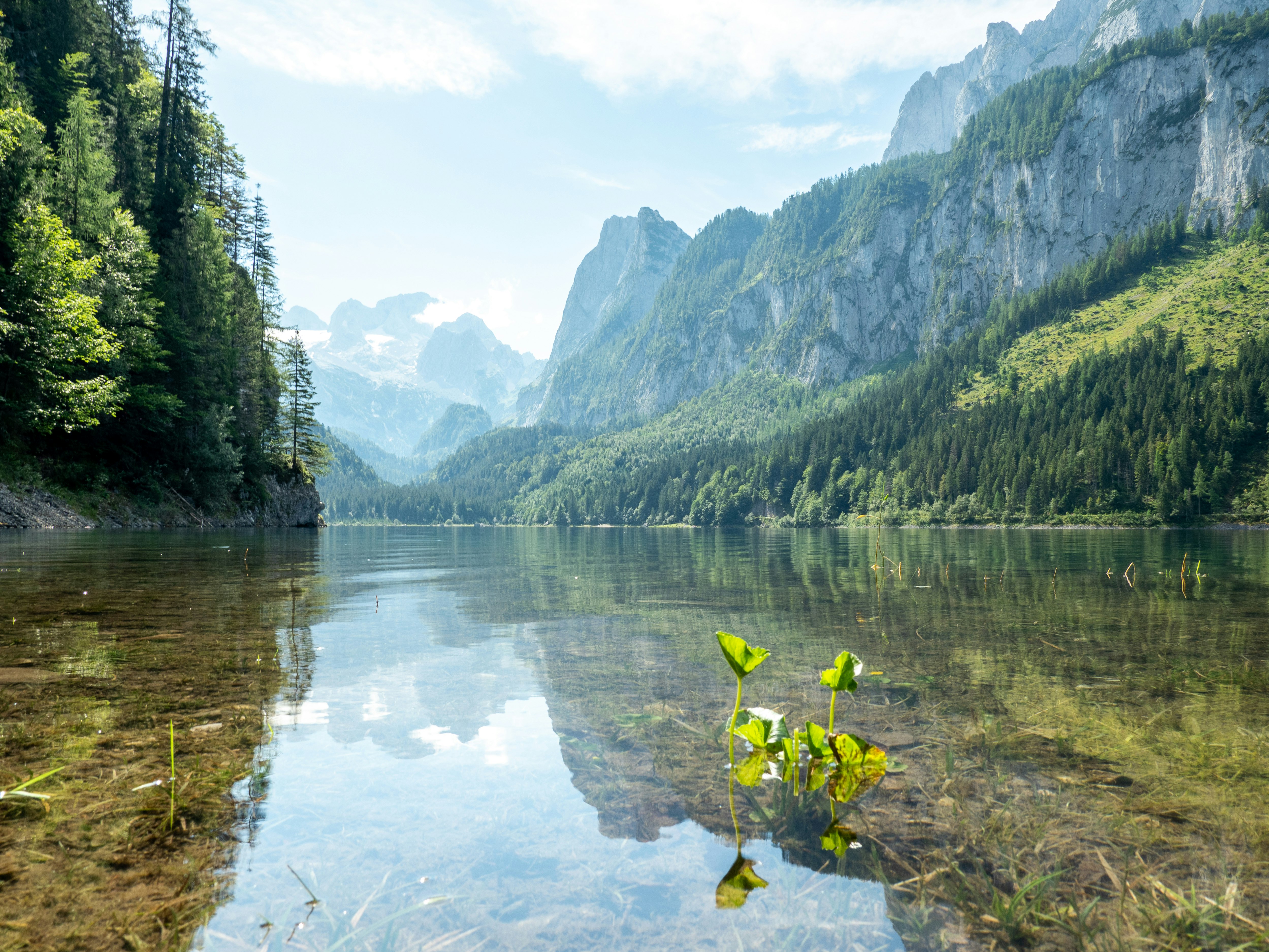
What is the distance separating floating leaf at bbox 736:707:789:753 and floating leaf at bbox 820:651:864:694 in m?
0.48

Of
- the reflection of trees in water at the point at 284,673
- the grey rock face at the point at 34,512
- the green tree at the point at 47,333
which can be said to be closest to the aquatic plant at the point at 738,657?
the reflection of trees in water at the point at 284,673

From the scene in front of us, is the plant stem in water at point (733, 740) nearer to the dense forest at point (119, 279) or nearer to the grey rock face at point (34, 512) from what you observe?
the dense forest at point (119, 279)

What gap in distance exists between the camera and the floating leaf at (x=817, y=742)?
4.27 metres

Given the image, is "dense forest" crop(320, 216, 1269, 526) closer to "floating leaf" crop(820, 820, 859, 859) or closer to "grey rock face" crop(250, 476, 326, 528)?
"grey rock face" crop(250, 476, 326, 528)

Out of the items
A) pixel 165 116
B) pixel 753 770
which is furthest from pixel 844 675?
pixel 165 116

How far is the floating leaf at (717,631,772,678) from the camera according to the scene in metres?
4.38

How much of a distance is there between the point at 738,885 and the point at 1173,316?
200 m

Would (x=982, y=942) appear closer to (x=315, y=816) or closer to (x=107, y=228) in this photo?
(x=315, y=816)

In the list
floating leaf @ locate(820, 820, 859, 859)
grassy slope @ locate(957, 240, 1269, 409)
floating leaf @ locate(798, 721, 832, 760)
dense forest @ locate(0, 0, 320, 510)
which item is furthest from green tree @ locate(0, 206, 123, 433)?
grassy slope @ locate(957, 240, 1269, 409)

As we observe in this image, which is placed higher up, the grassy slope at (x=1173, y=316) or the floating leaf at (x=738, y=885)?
the grassy slope at (x=1173, y=316)

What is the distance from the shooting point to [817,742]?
4.30m

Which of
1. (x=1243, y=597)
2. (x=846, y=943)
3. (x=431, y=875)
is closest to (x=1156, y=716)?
(x=846, y=943)

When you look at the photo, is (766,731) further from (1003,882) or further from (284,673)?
(284,673)

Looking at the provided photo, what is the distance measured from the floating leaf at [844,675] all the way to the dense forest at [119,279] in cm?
3363
